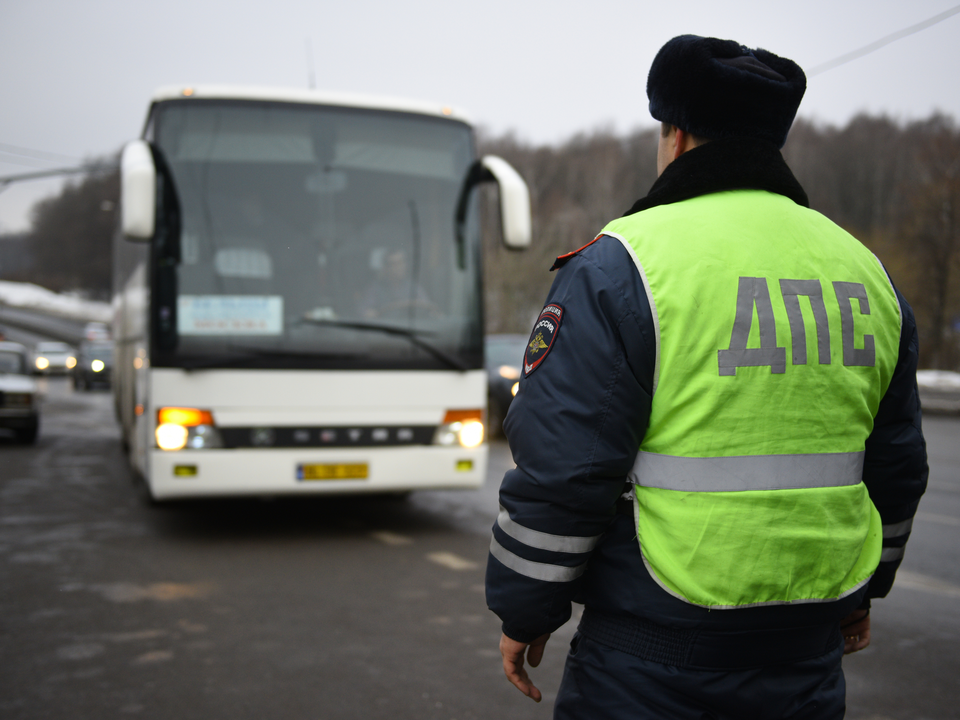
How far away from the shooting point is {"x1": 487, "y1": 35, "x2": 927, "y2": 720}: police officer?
5.50 feet

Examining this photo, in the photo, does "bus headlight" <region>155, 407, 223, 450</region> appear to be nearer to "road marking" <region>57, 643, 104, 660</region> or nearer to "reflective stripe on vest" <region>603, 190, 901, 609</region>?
"road marking" <region>57, 643, 104, 660</region>

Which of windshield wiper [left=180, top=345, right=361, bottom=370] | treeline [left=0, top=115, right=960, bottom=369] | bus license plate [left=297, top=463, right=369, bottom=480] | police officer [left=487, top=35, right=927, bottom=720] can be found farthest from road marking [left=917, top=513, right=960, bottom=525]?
treeline [left=0, top=115, right=960, bottom=369]

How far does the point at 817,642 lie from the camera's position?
180cm

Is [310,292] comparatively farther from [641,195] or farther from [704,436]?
[641,195]

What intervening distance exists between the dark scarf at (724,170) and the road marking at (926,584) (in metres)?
4.72

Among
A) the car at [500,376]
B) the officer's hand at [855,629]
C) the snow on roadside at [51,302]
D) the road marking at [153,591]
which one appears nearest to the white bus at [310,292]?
the road marking at [153,591]

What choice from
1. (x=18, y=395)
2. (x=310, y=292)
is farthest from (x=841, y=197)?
(x=310, y=292)

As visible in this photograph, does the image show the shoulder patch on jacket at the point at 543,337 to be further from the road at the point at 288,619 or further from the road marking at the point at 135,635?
the road marking at the point at 135,635

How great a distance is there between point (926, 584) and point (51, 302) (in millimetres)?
78822

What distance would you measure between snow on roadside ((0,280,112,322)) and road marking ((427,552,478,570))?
67.3 metres

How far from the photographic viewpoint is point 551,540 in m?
1.72

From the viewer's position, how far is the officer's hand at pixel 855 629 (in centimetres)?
213

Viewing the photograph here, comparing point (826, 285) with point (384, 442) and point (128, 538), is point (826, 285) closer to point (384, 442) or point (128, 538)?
point (384, 442)

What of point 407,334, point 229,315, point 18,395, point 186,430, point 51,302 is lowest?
point 51,302
